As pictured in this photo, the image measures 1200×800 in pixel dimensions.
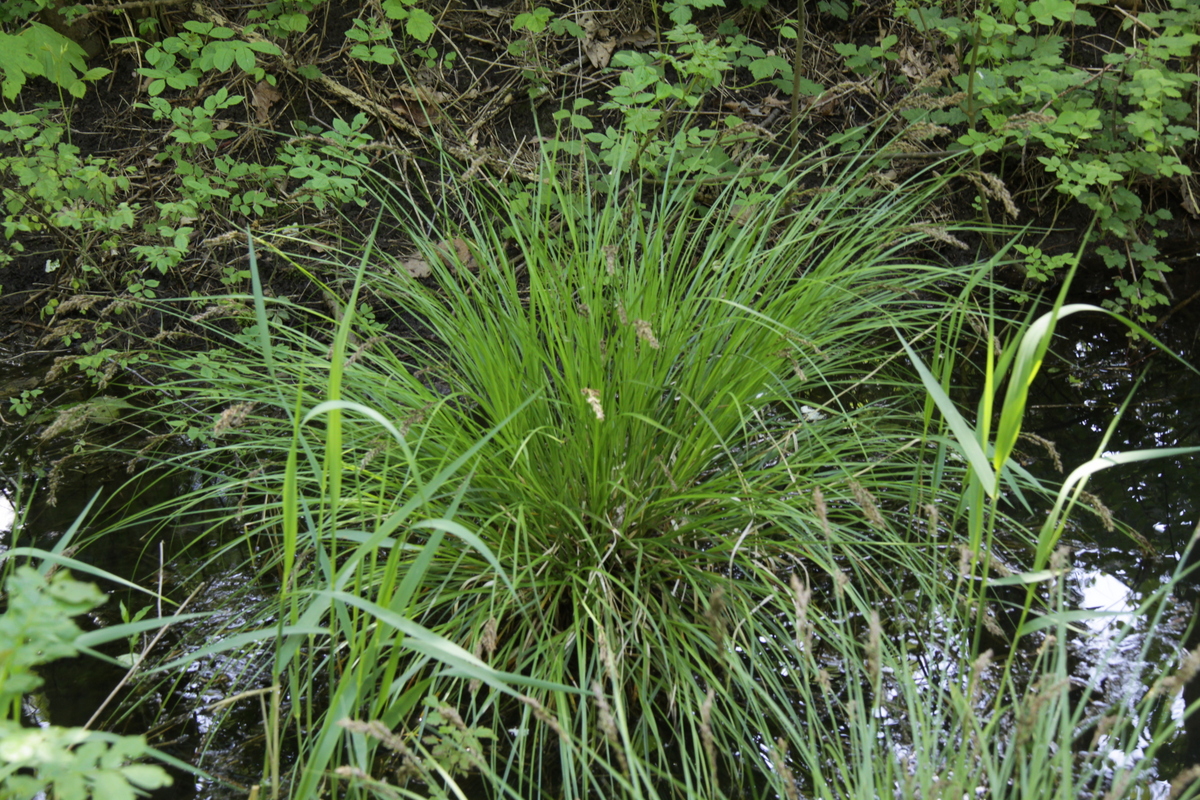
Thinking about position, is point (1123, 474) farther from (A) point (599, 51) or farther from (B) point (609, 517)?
(A) point (599, 51)

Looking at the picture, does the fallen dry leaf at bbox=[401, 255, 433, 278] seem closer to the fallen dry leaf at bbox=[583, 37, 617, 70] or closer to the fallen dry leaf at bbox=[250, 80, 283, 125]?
the fallen dry leaf at bbox=[250, 80, 283, 125]

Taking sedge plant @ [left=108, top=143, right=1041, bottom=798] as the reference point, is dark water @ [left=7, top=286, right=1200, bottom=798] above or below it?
below

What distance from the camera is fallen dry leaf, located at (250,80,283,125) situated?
3436 millimetres

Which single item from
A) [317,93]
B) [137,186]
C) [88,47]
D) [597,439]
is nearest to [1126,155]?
[597,439]

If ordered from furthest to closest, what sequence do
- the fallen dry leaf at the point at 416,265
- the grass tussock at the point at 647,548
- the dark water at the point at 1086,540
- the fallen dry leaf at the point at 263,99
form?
1. the fallen dry leaf at the point at 263,99
2. the fallen dry leaf at the point at 416,265
3. the dark water at the point at 1086,540
4. the grass tussock at the point at 647,548

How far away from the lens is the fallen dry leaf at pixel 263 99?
3.44m

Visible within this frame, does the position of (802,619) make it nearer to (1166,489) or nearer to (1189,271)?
(1166,489)

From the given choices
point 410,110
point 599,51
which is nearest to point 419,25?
point 410,110

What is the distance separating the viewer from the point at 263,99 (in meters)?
3.45

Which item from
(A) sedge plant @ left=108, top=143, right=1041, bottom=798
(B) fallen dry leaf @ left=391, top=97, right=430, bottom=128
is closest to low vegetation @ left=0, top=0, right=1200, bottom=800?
(A) sedge plant @ left=108, top=143, right=1041, bottom=798

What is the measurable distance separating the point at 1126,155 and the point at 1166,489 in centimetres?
110

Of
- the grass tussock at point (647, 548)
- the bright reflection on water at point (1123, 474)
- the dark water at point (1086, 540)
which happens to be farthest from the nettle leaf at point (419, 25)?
the bright reflection on water at point (1123, 474)

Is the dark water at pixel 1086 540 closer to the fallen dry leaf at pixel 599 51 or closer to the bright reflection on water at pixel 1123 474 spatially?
the bright reflection on water at pixel 1123 474

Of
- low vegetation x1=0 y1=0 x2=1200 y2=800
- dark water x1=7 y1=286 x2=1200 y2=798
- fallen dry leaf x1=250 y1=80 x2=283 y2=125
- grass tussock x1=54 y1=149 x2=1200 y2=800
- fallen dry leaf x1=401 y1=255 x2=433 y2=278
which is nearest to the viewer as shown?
low vegetation x1=0 y1=0 x2=1200 y2=800
